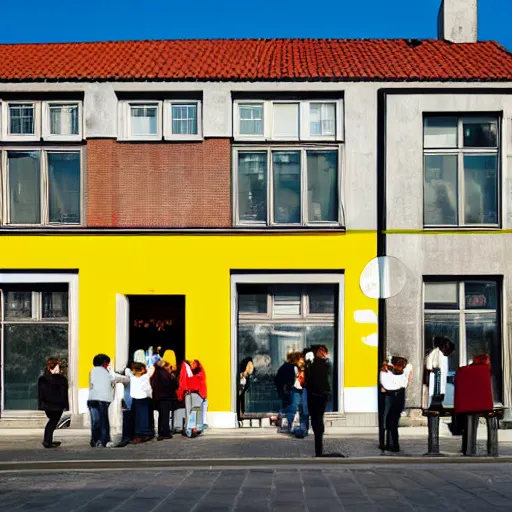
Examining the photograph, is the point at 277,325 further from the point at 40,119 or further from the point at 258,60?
the point at 40,119

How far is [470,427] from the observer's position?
66.1ft

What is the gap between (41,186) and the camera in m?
26.3

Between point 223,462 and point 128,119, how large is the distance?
9.78 metres

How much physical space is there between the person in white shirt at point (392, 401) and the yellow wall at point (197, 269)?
14.6ft

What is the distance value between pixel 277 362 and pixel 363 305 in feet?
7.57

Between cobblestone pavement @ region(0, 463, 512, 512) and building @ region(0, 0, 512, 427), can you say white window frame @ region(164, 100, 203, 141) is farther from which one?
cobblestone pavement @ region(0, 463, 512, 512)

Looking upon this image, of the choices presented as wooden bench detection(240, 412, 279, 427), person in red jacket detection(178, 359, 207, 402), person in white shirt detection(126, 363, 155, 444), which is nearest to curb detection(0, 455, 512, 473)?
person in white shirt detection(126, 363, 155, 444)

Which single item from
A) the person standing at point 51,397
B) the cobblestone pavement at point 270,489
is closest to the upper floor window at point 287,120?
the person standing at point 51,397

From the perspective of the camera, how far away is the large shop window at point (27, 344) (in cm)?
2595

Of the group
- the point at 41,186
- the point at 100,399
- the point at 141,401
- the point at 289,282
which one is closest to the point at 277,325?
the point at 289,282

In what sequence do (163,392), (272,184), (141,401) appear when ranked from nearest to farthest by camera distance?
(141,401) < (163,392) < (272,184)

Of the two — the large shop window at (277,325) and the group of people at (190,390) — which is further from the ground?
the large shop window at (277,325)

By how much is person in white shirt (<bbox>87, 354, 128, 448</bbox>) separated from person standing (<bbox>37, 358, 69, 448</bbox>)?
694 mm

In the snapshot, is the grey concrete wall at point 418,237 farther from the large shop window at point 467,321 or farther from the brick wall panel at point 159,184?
the brick wall panel at point 159,184
